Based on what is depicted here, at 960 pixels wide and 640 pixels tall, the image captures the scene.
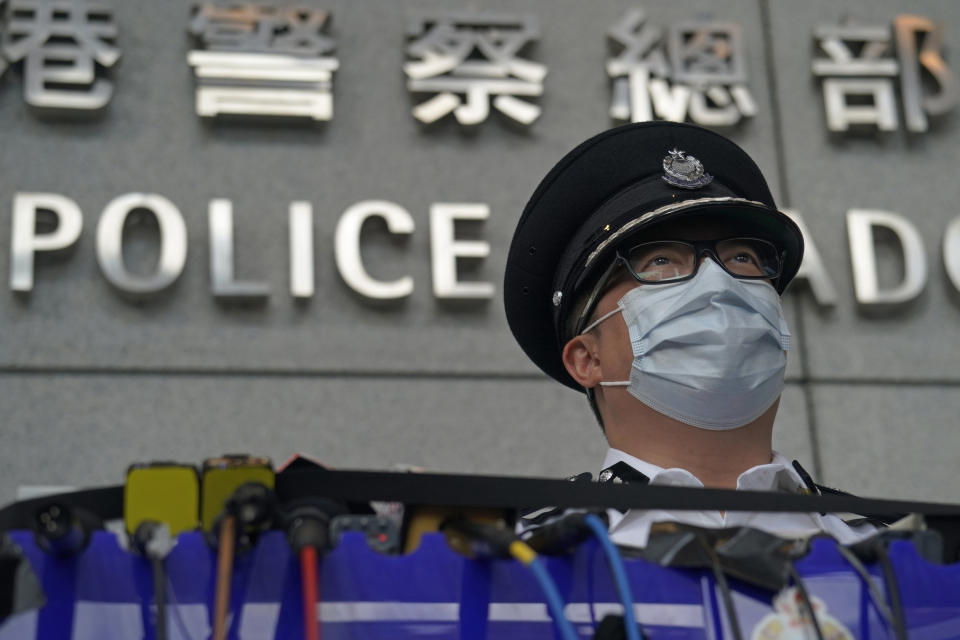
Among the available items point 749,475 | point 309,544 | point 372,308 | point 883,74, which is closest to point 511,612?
point 309,544

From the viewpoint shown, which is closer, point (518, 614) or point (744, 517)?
point (518, 614)

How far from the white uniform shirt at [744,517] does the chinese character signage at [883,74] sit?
2.30 meters

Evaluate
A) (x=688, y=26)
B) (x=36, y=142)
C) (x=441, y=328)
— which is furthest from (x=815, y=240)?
(x=36, y=142)

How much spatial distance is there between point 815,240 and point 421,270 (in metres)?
1.08

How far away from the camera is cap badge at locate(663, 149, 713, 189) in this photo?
51.3 inches

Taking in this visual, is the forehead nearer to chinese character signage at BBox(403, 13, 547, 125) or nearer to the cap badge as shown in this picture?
the cap badge

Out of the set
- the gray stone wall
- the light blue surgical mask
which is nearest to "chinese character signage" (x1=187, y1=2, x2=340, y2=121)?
Answer: the gray stone wall

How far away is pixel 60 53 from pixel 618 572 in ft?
8.90

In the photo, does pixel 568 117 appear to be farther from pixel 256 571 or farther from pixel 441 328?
pixel 256 571

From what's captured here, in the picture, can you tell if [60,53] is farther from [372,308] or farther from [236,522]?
[236,522]

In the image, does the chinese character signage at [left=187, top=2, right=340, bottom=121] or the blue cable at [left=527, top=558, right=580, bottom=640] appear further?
the chinese character signage at [left=187, top=2, right=340, bottom=121]

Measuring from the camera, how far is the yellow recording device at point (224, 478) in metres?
0.77

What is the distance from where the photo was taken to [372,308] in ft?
9.97

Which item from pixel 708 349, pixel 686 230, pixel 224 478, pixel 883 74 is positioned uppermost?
pixel 883 74
